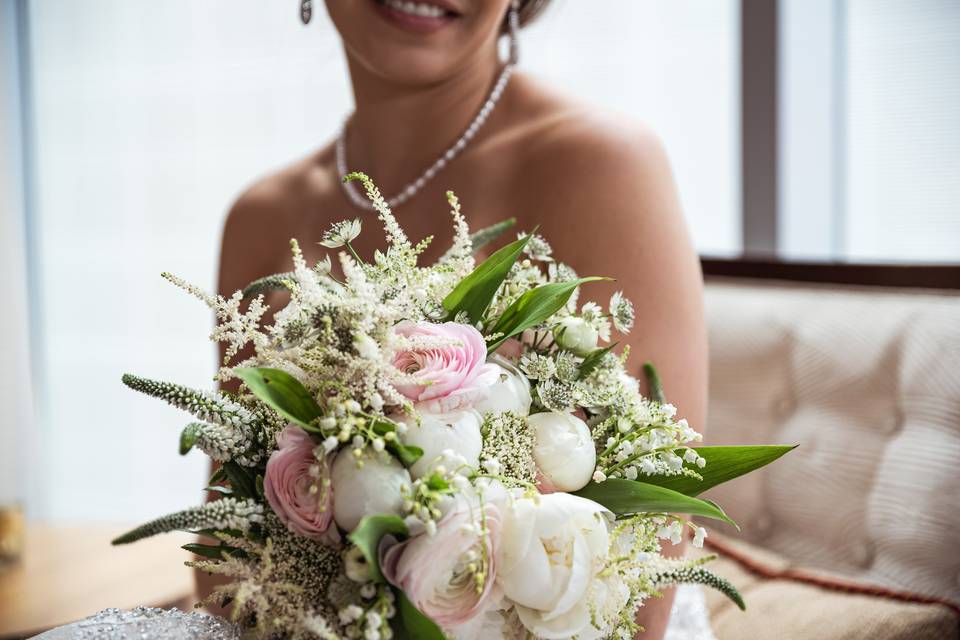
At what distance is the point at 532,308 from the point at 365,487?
0.70ft

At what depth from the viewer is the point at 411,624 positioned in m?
0.58

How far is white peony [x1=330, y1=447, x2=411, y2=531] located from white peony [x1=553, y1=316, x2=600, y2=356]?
0.20m

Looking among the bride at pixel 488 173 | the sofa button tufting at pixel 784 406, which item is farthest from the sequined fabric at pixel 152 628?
the sofa button tufting at pixel 784 406

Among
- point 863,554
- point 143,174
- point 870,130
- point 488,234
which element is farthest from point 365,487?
point 143,174

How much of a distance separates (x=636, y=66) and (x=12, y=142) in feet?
8.26

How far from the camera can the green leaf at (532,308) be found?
699mm

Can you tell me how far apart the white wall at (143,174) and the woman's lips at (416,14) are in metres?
1.46

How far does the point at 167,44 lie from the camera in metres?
3.17

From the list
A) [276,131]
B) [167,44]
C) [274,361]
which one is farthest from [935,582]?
[167,44]

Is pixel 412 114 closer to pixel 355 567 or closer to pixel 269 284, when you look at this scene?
pixel 269 284

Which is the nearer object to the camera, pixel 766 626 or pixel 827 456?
pixel 766 626

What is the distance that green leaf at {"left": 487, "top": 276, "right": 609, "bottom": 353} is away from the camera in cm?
70

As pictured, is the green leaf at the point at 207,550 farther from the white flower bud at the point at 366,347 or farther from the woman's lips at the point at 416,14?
the woman's lips at the point at 416,14

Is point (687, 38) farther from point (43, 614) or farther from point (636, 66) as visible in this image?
point (43, 614)
